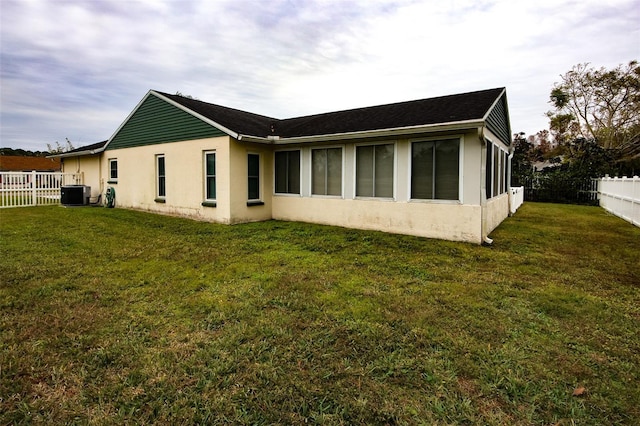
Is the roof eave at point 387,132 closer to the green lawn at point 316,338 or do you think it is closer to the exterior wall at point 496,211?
the exterior wall at point 496,211

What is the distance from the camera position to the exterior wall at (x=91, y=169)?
1609 centimetres

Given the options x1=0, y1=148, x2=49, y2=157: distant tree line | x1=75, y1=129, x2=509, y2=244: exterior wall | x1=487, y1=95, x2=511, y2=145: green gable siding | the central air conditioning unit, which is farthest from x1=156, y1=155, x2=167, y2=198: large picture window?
x1=0, y1=148, x2=49, y2=157: distant tree line

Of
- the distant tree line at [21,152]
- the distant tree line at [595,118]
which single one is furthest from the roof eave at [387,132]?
the distant tree line at [21,152]

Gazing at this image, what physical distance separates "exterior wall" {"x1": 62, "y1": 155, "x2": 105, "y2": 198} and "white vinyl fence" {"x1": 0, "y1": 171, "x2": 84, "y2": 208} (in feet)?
1.46

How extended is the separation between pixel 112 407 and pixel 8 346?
161 centimetres

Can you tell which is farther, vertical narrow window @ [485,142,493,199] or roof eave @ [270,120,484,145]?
vertical narrow window @ [485,142,493,199]

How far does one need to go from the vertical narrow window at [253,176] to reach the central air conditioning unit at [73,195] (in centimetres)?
970

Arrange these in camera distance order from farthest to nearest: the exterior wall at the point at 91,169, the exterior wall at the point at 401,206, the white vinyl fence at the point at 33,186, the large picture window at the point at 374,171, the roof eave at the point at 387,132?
the exterior wall at the point at 91,169 → the white vinyl fence at the point at 33,186 → the large picture window at the point at 374,171 → the exterior wall at the point at 401,206 → the roof eave at the point at 387,132

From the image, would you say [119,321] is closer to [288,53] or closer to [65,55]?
[288,53]

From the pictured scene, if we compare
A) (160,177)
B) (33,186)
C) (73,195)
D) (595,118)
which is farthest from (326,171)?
(595,118)

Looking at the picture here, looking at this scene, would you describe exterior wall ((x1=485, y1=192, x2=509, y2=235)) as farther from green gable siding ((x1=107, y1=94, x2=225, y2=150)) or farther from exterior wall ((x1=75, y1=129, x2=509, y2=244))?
green gable siding ((x1=107, y1=94, x2=225, y2=150))

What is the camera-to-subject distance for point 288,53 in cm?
1469

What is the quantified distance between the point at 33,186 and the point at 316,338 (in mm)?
17983

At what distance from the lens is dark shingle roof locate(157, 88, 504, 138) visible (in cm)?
851
